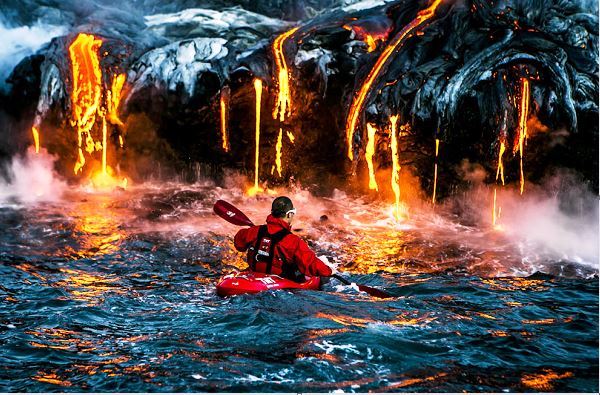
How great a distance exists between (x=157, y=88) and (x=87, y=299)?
7.68 metres

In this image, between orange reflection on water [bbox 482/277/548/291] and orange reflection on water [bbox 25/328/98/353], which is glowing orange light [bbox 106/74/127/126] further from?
orange reflection on water [bbox 482/277/548/291]

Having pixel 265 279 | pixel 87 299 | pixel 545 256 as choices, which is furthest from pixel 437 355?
pixel 545 256

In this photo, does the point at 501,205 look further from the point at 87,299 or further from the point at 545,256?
the point at 87,299

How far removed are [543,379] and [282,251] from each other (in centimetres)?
285

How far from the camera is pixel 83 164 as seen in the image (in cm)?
1463

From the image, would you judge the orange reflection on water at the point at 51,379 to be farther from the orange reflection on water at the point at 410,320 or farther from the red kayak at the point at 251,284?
the orange reflection on water at the point at 410,320

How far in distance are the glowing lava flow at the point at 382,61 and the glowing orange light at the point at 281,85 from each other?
60.7 inches

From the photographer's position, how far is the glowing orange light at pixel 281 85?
12.6 metres

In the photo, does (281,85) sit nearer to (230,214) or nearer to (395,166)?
(395,166)

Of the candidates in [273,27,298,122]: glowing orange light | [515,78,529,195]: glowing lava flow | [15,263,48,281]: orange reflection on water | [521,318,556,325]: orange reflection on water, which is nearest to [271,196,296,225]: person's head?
[521,318,556,325]: orange reflection on water

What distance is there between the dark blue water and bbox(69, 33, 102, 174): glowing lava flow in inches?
178

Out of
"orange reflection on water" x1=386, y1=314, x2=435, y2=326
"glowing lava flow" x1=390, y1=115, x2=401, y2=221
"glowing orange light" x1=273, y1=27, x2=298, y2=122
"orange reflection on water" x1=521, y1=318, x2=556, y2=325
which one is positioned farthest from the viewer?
"glowing orange light" x1=273, y1=27, x2=298, y2=122

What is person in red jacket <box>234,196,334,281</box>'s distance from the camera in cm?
640

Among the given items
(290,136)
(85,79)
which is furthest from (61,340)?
(85,79)
